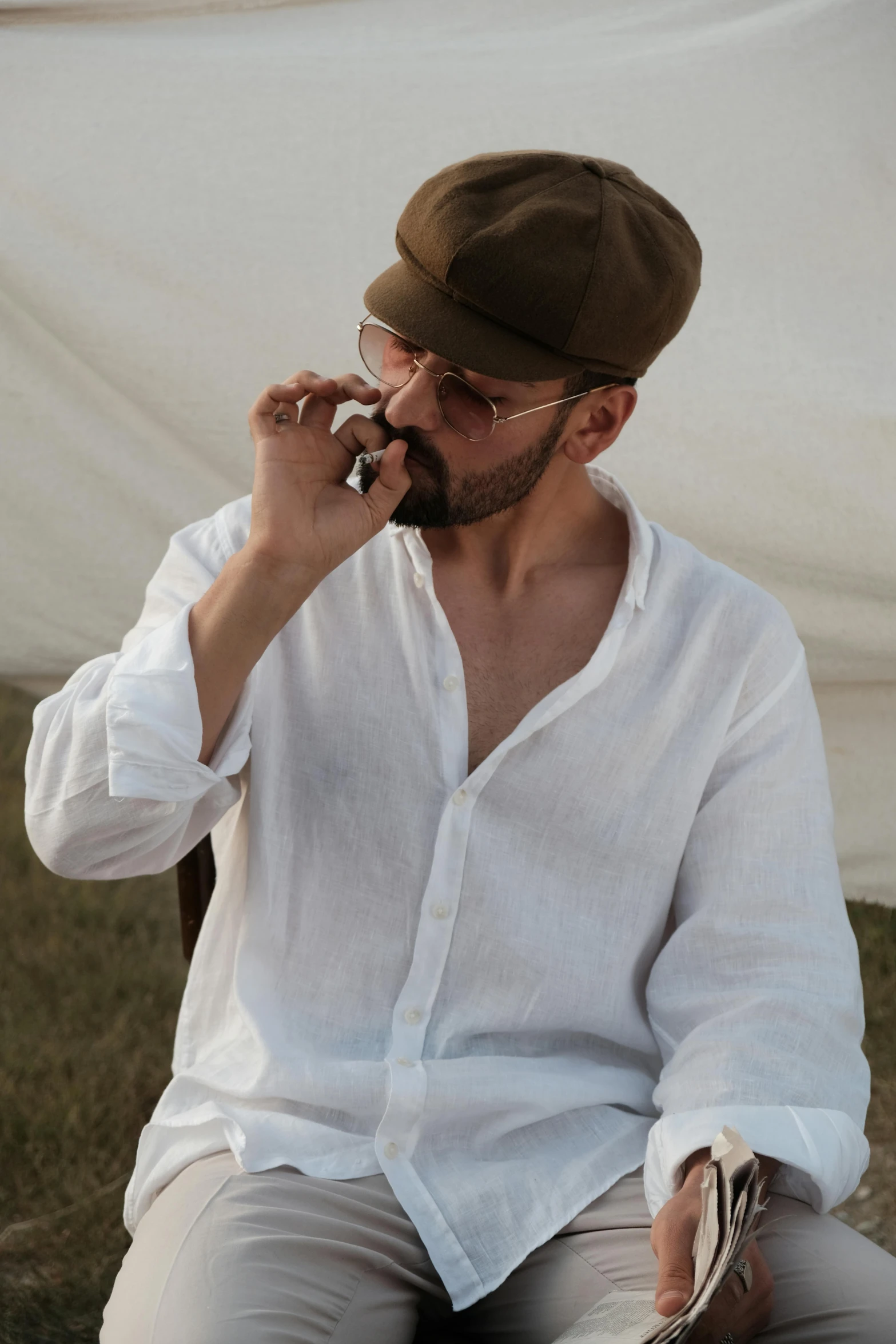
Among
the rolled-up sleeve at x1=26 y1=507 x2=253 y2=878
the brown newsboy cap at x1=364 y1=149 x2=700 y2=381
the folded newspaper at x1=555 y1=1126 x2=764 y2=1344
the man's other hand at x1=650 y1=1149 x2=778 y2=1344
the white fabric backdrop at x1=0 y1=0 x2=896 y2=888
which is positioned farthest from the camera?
the white fabric backdrop at x1=0 y1=0 x2=896 y2=888

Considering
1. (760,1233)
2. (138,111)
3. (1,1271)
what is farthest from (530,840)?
(138,111)

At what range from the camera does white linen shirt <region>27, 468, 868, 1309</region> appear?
1594mm

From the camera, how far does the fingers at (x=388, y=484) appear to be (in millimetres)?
1683

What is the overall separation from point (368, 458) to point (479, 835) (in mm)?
473

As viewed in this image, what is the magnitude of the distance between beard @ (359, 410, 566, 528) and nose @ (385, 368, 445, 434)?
0.01 m

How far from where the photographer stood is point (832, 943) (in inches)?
67.3

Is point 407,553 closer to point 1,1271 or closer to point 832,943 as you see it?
point 832,943

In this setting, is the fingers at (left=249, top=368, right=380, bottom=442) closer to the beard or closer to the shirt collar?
the beard

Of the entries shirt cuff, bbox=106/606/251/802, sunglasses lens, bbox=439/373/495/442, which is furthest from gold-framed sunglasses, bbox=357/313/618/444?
shirt cuff, bbox=106/606/251/802

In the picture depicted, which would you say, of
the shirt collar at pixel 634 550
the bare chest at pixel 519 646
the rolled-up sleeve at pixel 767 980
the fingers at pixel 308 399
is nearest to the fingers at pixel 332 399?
the fingers at pixel 308 399

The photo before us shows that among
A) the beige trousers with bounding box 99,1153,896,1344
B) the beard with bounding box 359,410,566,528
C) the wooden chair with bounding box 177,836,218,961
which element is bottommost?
the wooden chair with bounding box 177,836,218,961

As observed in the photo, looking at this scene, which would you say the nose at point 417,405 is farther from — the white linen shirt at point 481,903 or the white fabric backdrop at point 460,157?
the white fabric backdrop at point 460,157

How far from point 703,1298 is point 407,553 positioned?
3.10 feet

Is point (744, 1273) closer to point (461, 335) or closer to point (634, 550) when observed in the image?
point (634, 550)
